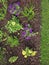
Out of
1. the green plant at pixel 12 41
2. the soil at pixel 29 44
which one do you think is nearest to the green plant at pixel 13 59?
the soil at pixel 29 44

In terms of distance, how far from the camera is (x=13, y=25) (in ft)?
11.9

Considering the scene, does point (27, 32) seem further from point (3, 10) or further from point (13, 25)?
point (3, 10)

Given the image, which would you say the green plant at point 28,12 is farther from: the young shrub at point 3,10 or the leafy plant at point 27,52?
the leafy plant at point 27,52

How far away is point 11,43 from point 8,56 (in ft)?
0.51

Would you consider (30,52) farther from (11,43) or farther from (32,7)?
(32,7)

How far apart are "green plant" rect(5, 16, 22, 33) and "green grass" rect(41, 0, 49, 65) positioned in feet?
1.70

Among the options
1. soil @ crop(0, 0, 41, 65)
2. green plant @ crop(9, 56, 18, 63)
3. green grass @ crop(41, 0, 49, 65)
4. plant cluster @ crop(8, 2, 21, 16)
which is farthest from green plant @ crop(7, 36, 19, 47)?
green grass @ crop(41, 0, 49, 65)

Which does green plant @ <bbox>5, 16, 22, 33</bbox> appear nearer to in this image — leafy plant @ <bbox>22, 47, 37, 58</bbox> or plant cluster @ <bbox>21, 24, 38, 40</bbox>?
plant cluster @ <bbox>21, 24, 38, 40</bbox>

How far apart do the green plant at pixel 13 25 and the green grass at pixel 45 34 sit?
1.70 feet

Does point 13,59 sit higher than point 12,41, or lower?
lower

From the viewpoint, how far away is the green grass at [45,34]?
400cm

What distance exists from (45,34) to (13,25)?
63cm

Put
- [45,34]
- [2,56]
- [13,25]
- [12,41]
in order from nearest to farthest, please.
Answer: [13,25], [12,41], [2,56], [45,34]

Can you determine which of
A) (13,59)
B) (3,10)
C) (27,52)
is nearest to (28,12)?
(3,10)
